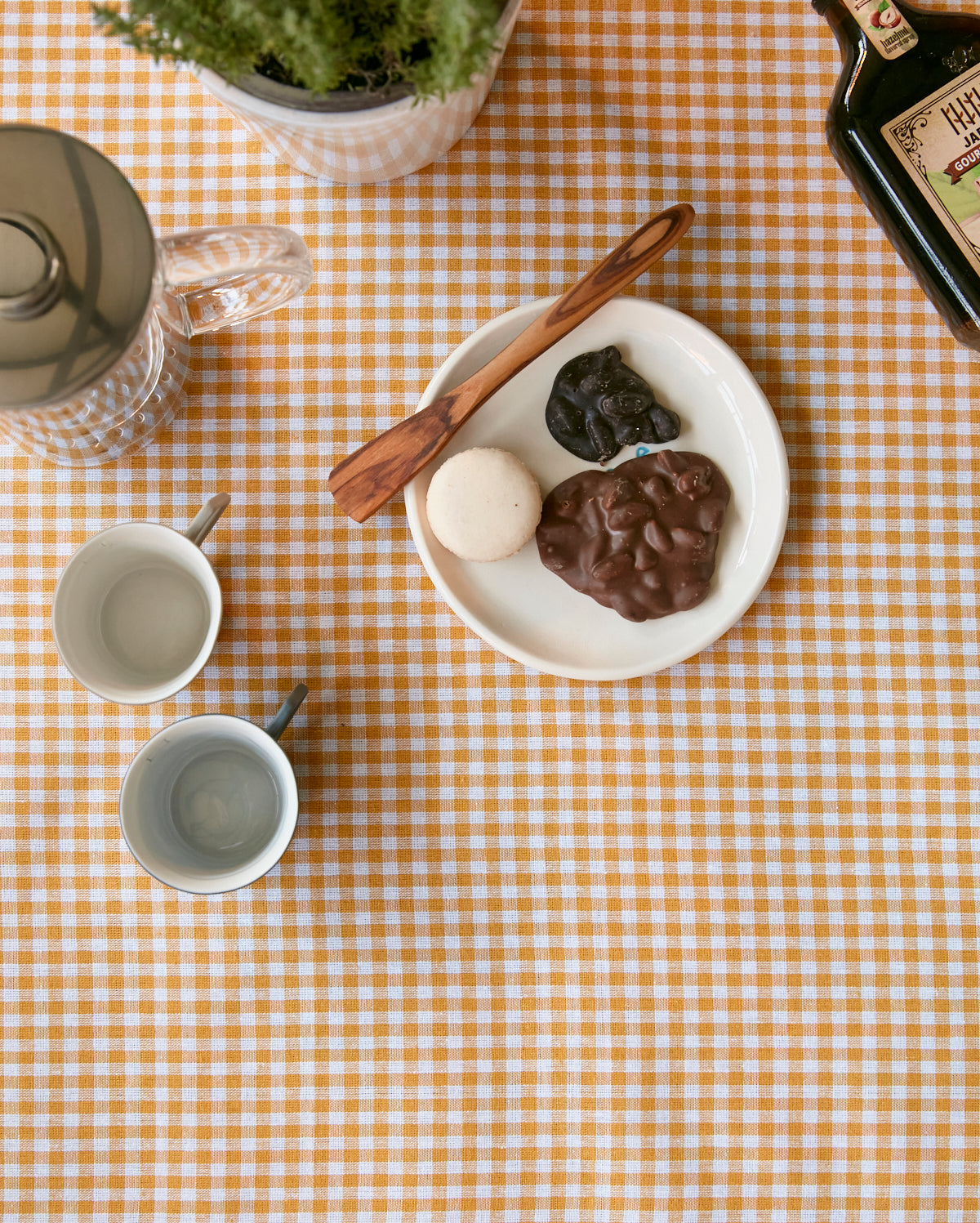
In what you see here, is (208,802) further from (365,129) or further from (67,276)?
(365,129)

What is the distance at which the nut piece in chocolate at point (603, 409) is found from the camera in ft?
2.54

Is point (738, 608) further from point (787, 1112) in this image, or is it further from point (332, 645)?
point (787, 1112)

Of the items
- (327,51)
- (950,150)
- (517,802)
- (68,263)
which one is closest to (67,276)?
(68,263)

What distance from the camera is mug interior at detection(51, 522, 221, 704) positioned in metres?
0.73

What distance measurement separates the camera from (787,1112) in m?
0.82

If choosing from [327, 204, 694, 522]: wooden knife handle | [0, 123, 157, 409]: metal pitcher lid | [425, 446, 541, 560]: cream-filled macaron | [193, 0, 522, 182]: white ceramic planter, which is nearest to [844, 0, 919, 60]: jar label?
[327, 204, 694, 522]: wooden knife handle

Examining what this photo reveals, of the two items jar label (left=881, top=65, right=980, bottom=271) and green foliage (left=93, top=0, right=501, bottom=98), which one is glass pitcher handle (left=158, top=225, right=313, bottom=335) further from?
jar label (left=881, top=65, right=980, bottom=271)

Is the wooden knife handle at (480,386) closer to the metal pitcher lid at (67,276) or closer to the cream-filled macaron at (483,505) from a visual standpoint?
the cream-filled macaron at (483,505)

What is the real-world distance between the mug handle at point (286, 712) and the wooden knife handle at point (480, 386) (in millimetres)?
155

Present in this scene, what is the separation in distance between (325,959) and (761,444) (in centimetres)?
61

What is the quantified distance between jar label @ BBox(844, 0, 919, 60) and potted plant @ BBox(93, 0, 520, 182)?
0.96 ft

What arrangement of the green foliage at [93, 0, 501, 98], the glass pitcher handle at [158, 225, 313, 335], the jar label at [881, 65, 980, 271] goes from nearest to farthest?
the green foliage at [93, 0, 501, 98], the glass pitcher handle at [158, 225, 313, 335], the jar label at [881, 65, 980, 271]

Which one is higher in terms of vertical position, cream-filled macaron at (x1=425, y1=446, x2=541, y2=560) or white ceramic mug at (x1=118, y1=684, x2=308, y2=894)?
cream-filled macaron at (x1=425, y1=446, x2=541, y2=560)

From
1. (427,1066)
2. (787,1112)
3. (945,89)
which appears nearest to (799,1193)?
(787,1112)
